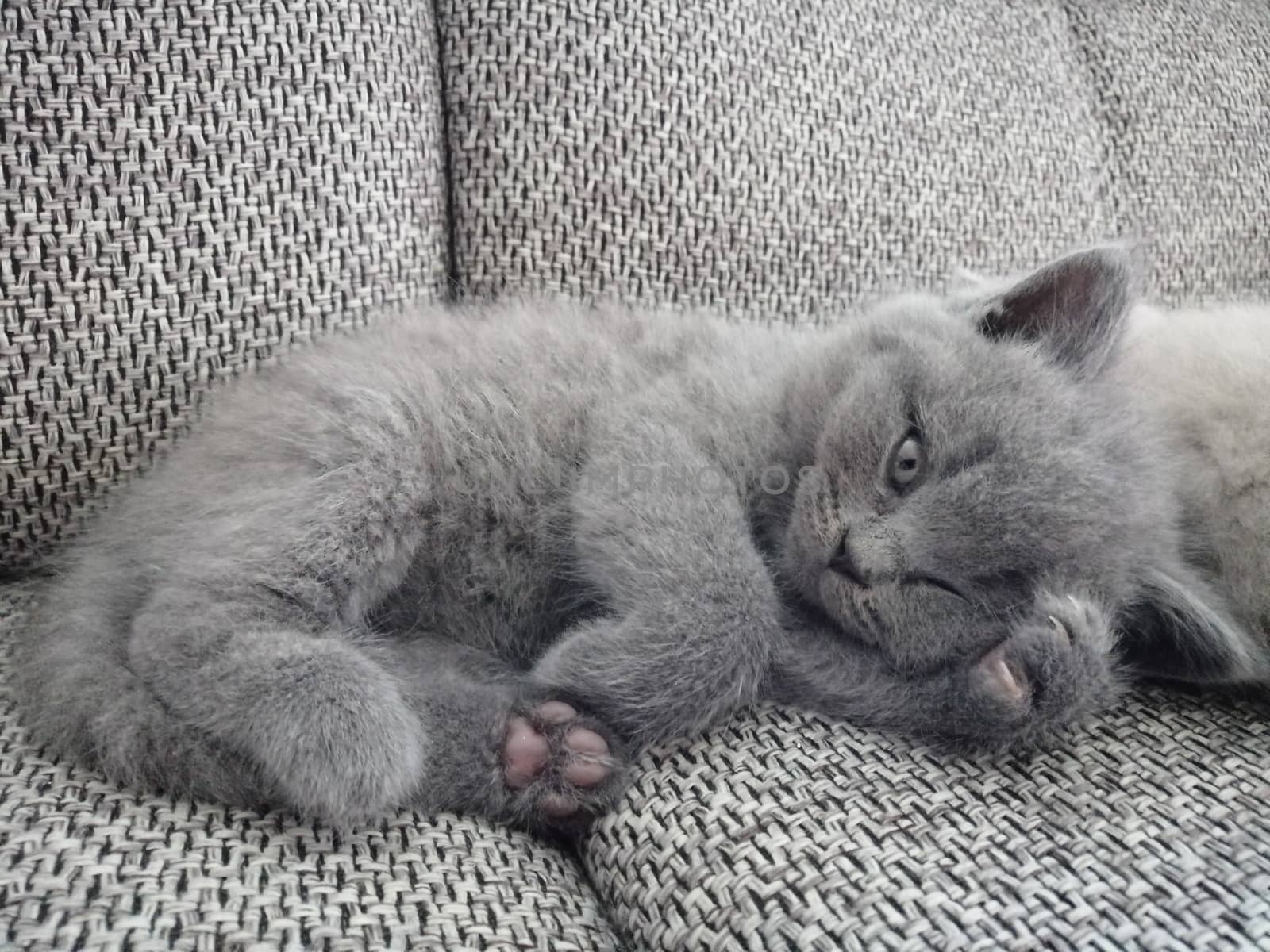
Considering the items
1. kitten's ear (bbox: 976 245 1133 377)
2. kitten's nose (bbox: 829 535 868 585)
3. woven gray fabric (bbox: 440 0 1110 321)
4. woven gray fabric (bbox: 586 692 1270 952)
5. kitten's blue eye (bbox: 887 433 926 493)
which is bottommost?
woven gray fabric (bbox: 586 692 1270 952)

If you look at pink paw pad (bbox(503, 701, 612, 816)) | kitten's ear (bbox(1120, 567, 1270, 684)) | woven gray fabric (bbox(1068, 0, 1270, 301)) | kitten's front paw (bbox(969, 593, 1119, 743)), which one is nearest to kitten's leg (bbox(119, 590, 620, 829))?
pink paw pad (bbox(503, 701, 612, 816))

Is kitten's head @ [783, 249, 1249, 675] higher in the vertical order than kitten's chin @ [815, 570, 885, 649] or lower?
higher

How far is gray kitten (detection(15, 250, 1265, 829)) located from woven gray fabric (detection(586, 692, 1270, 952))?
5 cm

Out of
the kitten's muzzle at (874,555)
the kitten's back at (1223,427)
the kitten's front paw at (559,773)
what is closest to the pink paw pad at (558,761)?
the kitten's front paw at (559,773)

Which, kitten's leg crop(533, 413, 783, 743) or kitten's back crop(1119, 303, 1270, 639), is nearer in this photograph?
kitten's leg crop(533, 413, 783, 743)

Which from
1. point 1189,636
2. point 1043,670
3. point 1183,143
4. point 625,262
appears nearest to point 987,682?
point 1043,670

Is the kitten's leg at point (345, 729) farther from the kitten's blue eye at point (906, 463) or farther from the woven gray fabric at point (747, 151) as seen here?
the woven gray fabric at point (747, 151)

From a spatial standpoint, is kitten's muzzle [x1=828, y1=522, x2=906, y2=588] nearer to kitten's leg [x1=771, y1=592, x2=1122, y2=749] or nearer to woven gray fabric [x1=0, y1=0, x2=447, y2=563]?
kitten's leg [x1=771, y1=592, x2=1122, y2=749]

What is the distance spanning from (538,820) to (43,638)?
620 millimetres

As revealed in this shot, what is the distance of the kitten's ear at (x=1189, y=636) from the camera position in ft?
3.68

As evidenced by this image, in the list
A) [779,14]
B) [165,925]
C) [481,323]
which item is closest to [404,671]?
[165,925]

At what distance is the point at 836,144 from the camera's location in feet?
5.71

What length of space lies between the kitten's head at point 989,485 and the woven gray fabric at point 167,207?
0.79 meters

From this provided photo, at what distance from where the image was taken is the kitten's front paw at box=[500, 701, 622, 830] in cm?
107
